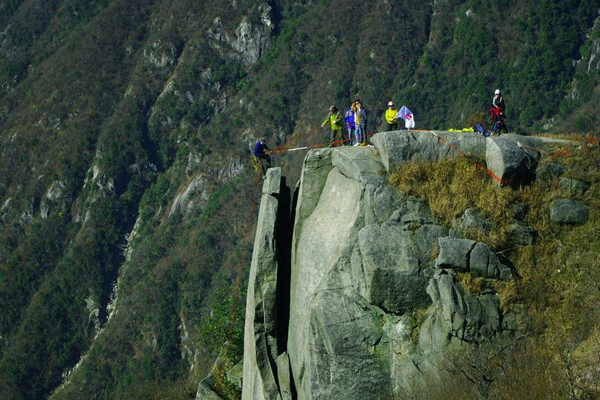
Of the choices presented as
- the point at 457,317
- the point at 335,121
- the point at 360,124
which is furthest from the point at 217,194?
the point at 457,317

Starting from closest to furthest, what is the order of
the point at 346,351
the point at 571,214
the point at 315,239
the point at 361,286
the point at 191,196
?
the point at 346,351 < the point at 361,286 < the point at 571,214 < the point at 315,239 < the point at 191,196

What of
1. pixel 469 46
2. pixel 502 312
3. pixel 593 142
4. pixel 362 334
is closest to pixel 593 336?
pixel 502 312

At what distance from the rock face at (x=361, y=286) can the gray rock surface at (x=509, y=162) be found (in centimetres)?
19

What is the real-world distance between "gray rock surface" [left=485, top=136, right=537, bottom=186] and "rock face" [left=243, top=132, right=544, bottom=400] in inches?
7.4

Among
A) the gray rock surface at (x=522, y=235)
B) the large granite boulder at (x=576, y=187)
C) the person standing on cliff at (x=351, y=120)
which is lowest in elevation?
the gray rock surface at (x=522, y=235)

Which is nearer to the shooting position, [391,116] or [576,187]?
[576,187]

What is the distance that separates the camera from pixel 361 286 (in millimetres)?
21438

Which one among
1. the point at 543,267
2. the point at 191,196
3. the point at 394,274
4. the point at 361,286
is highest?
the point at 191,196

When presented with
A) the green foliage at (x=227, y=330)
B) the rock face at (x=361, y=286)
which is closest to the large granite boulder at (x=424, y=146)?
the rock face at (x=361, y=286)

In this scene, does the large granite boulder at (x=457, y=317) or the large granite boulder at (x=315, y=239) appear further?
the large granite boulder at (x=315, y=239)

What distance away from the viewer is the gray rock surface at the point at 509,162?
22.5m

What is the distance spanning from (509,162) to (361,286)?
20.4 feet

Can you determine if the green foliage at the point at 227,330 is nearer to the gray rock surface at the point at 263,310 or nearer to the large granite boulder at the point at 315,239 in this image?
the gray rock surface at the point at 263,310

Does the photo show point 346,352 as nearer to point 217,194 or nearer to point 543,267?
point 543,267
